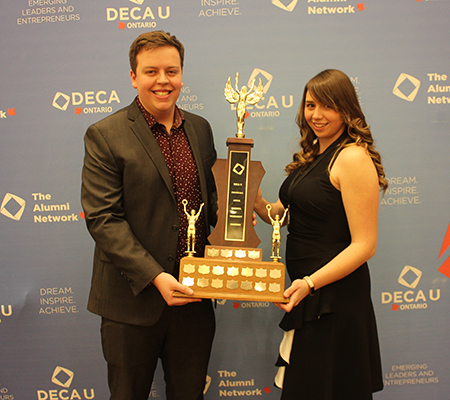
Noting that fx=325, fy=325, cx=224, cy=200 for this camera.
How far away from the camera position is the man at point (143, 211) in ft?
4.61

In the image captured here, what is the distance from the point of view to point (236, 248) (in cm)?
140

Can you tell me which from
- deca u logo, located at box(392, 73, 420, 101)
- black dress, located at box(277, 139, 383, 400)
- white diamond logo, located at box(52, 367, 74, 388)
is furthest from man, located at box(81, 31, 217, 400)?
deca u logo, located at box(392, 73, 420, 101)

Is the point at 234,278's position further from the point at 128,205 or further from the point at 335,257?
the point at 128,205

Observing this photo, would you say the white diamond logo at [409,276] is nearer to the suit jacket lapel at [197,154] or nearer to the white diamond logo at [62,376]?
the suit jacket lapel at [197,154]

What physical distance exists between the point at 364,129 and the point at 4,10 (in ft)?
7.64

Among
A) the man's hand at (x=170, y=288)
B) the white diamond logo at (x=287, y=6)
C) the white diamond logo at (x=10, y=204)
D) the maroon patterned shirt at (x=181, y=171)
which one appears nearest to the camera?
the man's hand at (x=170, y=288)

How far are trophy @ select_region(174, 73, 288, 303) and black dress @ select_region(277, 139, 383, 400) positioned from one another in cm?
19

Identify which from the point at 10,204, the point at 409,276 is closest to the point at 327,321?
the point at 409,276

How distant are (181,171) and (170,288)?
0.53 metres

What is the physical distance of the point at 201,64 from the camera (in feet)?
6.93

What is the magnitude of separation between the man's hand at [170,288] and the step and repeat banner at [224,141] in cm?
99

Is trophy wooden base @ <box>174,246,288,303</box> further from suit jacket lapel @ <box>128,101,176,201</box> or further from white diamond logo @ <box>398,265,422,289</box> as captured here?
white diamond logo @ <box>398,265,422,289</box>

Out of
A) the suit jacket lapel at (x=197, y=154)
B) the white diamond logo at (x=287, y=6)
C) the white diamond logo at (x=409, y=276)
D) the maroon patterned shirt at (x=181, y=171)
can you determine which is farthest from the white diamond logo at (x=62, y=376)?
the white diamond logo at (x=287, y=6)

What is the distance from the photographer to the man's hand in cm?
130
